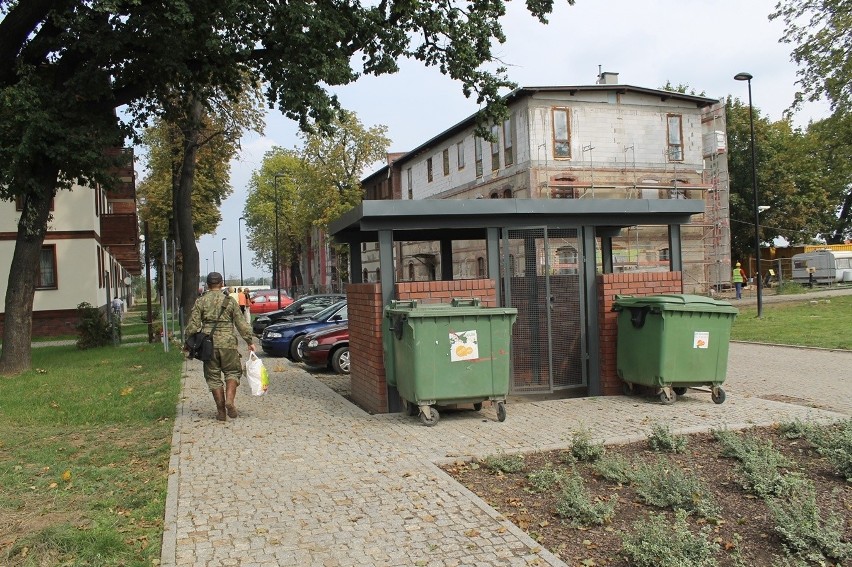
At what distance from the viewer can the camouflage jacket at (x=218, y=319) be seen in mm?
8734

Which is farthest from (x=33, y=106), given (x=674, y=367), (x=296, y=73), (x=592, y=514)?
(x=592, y=514)

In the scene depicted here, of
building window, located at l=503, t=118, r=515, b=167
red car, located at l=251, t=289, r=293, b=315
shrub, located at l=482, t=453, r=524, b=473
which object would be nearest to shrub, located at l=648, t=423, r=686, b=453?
shrub, located at l=482, t=453, r=524, b=473

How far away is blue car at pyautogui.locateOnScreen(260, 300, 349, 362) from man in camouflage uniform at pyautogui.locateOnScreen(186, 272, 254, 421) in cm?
777

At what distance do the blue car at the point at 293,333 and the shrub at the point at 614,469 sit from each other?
1114cm

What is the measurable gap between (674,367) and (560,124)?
93.9 ft

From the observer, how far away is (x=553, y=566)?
4.14 meters

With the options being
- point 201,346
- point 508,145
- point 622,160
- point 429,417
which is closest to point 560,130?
point 508,145

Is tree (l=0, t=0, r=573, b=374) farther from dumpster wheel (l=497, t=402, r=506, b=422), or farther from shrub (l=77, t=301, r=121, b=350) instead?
dumpster wheel (l=497, t=402, r=506, b=422)

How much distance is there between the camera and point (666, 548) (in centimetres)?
397

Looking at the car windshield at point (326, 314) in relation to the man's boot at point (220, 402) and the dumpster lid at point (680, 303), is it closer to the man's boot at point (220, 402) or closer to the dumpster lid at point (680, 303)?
the man's boot at point (220, 402)

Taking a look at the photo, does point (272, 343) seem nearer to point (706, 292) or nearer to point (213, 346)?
point (213, 346)

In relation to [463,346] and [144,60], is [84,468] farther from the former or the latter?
[144,60]

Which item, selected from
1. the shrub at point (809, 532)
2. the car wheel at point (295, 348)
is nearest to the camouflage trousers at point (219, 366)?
the shrub at point (809, 532)

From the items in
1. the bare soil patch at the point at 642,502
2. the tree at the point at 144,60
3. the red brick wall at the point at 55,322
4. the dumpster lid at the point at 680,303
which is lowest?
the bare soil patch at the point at 642,502
